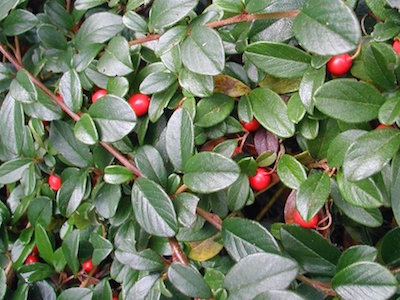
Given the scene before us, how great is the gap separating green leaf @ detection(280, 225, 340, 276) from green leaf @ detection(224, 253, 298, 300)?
0.31ft

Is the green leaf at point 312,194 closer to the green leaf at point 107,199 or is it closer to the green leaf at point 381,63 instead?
the green leaf at point 381,63

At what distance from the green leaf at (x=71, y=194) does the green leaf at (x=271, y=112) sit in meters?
0.38

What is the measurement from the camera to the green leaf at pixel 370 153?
27.6 inches

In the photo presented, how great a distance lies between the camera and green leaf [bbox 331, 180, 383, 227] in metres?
0.78

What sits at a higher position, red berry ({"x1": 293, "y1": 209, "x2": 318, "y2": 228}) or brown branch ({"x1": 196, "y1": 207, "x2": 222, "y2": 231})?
red berry ({"x1": 293, "y1": 209, "x2": 318, "y2": 228})

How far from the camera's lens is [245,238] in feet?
2.66

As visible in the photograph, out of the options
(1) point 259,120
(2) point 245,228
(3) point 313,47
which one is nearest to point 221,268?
(2) point 245,228

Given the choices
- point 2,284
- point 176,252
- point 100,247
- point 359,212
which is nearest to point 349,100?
point 359,212

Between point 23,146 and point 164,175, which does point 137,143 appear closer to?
point 164,175

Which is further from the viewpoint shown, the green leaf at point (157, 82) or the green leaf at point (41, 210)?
the green leaf at point (41, 210)

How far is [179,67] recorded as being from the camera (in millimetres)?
912

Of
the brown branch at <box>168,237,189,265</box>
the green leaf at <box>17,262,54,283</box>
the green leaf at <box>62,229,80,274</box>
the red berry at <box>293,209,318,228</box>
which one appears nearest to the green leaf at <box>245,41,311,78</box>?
the red berry at <box>293,209,318,228</box>

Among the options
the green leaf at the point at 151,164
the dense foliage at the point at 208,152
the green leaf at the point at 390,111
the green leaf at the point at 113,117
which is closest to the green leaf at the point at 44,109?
the dense foliage at the point at 208,152

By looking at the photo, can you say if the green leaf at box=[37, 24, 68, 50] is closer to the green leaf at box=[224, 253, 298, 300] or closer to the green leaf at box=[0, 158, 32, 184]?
the green leaf at box=[0, 158, 32, 184]
